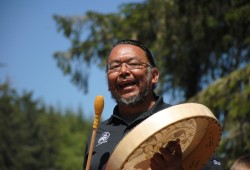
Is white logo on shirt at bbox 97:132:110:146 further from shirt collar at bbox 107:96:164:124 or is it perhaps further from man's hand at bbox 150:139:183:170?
man's hand at bbox 150:139:183:170

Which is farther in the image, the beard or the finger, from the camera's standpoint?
the beard

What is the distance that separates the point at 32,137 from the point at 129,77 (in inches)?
1778

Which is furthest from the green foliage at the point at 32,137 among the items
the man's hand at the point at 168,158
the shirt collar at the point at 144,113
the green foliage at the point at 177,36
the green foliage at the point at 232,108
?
the man's hand at the point at 168,158

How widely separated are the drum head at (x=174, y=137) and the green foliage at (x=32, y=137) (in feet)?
119

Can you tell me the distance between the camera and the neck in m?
3.06

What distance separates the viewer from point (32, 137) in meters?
47.3

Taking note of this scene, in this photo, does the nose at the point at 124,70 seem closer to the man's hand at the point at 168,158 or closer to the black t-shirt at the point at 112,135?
the black t-shirt at the point at 112,135

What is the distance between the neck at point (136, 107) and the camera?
3062 millimetres

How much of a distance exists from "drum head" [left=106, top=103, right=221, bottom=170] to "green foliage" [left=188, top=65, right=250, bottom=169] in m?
5.14

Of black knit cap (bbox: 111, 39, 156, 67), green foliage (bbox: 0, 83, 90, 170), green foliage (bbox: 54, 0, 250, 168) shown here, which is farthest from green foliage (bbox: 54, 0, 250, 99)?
green foliage (bbox: 0, 83, 90, 170)

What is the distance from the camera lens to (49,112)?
195ft

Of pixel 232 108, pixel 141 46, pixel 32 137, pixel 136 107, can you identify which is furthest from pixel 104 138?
pixel 32 137

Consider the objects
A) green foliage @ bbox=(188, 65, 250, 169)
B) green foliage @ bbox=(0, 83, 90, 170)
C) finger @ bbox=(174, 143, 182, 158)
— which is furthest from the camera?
green foliage @ bbox=(0, 83, 90, 170)

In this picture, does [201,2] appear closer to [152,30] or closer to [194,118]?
[152,30]
